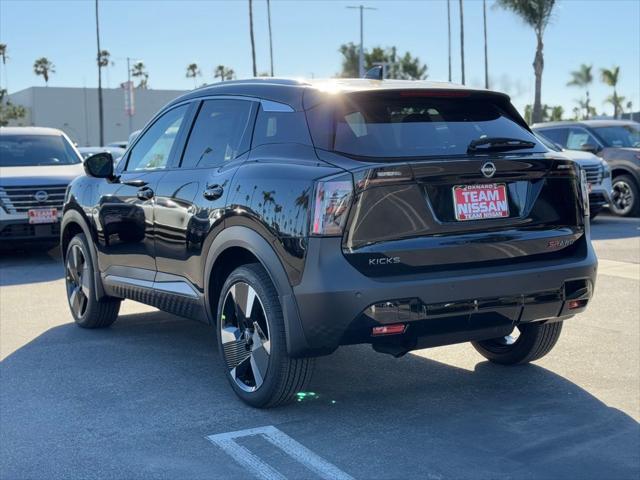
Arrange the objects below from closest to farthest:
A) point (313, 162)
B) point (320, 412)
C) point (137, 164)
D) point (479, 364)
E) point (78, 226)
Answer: point (313, 162) → point (320, 412) → point (479, 364) → point (137, 164) → point (78, 226)

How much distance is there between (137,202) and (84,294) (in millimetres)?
1466

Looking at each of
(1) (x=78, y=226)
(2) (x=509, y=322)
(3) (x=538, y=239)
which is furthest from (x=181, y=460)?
(1) (x=78, y=226)

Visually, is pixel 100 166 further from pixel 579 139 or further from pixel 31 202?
pixel 579 139

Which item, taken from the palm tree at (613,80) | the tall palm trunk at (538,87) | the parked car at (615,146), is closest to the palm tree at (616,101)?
the palm tree at (613,80)

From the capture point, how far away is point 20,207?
1138cm

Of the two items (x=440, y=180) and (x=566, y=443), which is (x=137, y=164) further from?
(x=566, y=443)

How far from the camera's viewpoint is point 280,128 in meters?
4.86

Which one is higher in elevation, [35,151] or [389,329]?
[35,151]

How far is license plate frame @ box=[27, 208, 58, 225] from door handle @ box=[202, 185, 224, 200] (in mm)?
6841

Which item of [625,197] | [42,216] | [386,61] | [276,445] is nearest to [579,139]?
[625,197]

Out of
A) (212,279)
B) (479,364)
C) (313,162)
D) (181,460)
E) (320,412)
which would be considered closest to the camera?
(181,460)

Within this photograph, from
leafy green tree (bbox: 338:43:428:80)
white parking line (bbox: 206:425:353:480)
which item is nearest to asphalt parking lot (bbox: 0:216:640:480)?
white parking line (bbox: 206:425:353:480)

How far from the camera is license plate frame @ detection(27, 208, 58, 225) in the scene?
11.4 meters

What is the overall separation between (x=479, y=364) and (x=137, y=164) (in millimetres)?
2862
